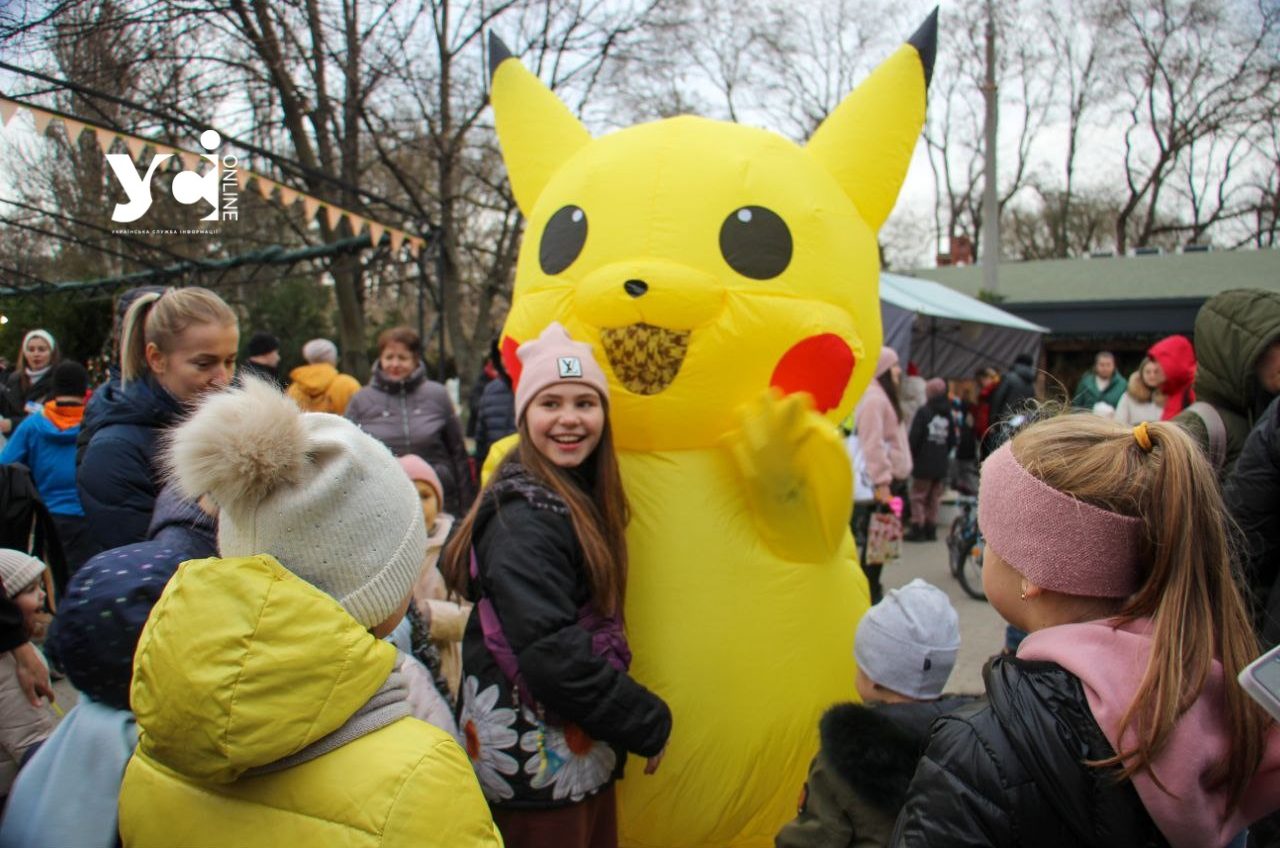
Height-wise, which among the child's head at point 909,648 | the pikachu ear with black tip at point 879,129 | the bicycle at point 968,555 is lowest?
the bicycle at point 968,555

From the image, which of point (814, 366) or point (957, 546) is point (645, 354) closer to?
point (814, 366)

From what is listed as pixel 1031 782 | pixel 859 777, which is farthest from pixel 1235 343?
pixel 1031 782

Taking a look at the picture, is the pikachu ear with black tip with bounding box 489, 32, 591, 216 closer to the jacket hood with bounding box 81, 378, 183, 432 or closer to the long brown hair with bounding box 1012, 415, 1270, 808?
the jacket hood with bounding box 81, 378, 183, 432

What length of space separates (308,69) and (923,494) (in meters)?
11.0

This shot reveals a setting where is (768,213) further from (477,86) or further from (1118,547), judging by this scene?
(477,86)

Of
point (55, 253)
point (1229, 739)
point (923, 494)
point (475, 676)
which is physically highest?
point (55, 253)

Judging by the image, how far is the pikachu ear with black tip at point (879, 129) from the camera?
10.4 feet

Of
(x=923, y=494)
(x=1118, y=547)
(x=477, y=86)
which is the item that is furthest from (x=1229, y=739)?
(x=477, y=86)

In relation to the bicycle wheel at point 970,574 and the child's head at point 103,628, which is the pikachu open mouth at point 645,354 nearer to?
the child's head at point 103,628

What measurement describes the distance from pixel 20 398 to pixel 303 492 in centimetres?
642

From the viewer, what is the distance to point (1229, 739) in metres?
1.23

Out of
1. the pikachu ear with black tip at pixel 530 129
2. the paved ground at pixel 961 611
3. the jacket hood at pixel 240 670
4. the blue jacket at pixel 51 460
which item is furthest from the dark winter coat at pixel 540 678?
the blue jacket at pixel 51 460

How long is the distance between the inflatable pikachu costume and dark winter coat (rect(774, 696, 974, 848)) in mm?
860

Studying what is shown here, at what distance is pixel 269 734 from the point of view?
1112 millimetres
